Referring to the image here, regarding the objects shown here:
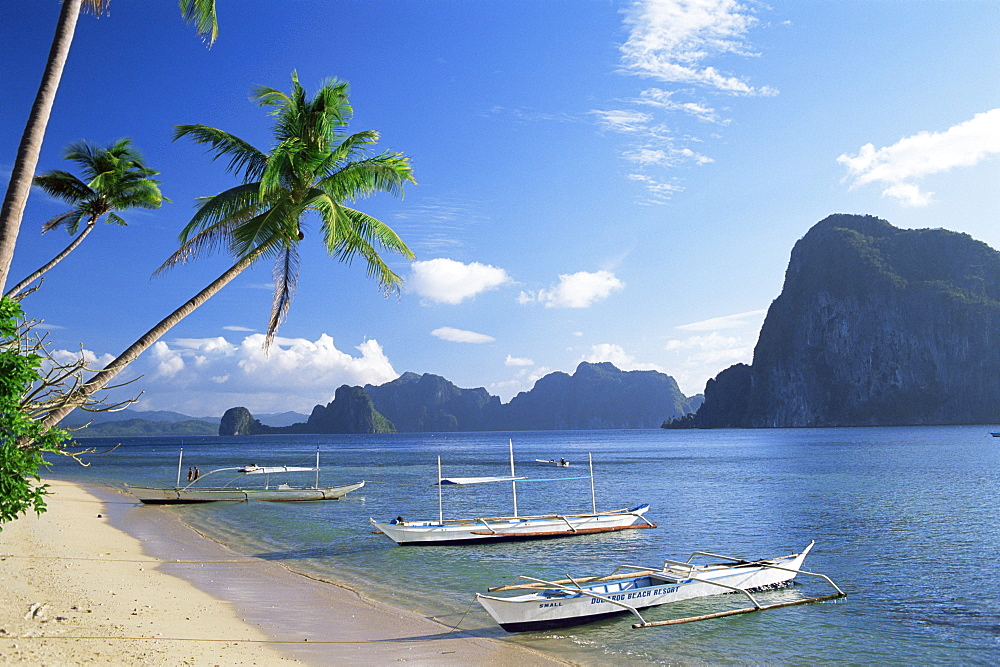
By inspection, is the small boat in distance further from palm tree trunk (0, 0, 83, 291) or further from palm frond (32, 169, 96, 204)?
palm tree trunk (0, 0, 83, 291)

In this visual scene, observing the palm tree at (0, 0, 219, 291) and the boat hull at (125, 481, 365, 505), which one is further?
the boat hull at (125, 481, 365, 505)

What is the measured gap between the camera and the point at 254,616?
42.7 ft

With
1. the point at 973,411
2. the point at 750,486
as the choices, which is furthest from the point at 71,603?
the point at 973,411

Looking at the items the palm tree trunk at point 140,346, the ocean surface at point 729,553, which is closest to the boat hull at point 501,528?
the ocean surface at point 729,553

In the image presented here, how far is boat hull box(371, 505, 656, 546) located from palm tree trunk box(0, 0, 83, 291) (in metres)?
16.8

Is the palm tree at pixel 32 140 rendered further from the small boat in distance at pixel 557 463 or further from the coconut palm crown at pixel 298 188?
the small boat in distance at pixel 557 463

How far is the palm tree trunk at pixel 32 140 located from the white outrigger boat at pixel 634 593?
29.8ft

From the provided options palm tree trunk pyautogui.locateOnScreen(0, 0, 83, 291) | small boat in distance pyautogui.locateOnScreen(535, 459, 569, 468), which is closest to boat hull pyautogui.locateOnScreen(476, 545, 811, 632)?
palm tree trunk pyautogui.locateOnScreen(0, 0, 83, 291)

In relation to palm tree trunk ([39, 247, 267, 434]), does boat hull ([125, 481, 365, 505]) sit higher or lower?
lower

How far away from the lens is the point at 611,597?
1345 centimetres

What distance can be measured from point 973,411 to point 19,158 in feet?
709

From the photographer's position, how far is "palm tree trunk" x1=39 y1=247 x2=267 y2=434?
8227 mm

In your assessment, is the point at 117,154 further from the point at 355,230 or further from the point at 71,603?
the point at 71,603

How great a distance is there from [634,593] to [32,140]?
12.7 metres
